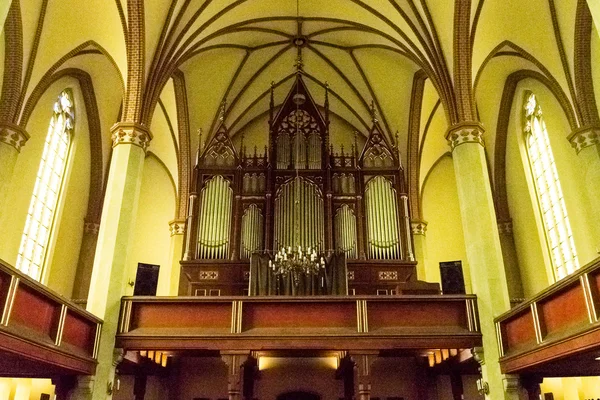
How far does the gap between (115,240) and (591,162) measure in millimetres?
12027

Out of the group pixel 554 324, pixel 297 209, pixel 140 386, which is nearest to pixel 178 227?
pixel 297 209

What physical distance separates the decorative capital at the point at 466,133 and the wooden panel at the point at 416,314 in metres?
4.05

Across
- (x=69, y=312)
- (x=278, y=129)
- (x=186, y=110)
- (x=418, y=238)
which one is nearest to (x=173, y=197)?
(x=186, y=110)

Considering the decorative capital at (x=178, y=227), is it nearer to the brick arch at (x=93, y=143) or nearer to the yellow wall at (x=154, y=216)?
the yellow wall at (x=154, y=216)

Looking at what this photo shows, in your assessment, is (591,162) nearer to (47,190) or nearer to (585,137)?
(585,137)

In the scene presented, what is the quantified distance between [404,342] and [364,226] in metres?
4.78

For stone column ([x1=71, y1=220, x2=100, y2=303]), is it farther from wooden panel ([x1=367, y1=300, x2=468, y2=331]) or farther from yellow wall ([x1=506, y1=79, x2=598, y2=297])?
yellow wall ([x1=506, y1=79, x2=598, y2=297])

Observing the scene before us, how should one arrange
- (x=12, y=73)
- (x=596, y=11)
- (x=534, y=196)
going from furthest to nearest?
(x=534, y=196)
(x=12, y=73)
(x=596, y=11)

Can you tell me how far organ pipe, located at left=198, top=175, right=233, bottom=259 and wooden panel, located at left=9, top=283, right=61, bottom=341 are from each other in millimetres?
5784

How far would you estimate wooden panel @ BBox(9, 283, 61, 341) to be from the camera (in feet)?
28.1

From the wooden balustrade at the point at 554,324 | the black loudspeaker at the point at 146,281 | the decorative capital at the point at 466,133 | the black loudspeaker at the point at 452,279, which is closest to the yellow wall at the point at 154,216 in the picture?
the black loudspeaker at the point at 146,281

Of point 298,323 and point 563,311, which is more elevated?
point 298,323

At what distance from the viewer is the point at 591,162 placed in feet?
45.2

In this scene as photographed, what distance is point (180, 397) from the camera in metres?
15.2
